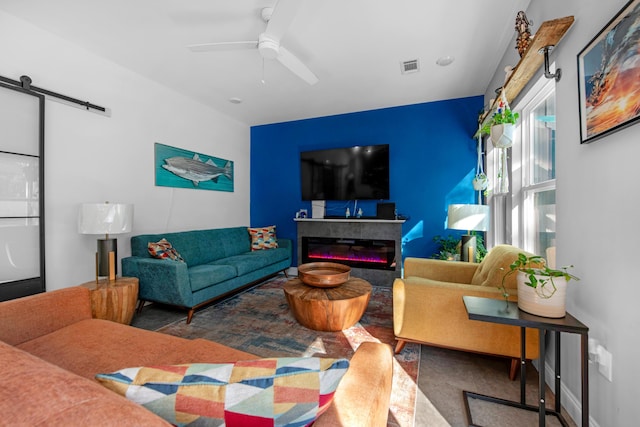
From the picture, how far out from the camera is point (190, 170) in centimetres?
404

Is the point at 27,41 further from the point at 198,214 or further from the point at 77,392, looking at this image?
the point at 77,392

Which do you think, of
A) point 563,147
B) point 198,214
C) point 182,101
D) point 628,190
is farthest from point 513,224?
point 182,101

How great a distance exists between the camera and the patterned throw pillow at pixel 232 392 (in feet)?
1.94

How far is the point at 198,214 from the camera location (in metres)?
4.20

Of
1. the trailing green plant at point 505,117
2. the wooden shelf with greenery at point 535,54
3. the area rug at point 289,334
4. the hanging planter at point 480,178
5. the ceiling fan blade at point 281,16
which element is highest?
the ceiling fan blade at point 281,16

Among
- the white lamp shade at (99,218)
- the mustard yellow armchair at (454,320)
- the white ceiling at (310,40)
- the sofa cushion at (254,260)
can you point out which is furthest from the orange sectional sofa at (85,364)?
the white ceiling at (310,40)

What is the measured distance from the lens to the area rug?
1.80m

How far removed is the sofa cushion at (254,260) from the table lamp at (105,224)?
3.88 ft

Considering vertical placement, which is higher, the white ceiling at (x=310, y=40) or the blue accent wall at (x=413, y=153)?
the white ceiling at (x=310, y=40)

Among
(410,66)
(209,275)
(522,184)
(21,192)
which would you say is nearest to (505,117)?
(522,184)

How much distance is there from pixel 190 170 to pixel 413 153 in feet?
10.9

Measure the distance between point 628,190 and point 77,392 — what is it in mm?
1855

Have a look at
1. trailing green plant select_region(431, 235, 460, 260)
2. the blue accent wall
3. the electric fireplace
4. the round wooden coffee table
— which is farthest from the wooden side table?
trailing green plant select_region(431, 235, 460, 260)

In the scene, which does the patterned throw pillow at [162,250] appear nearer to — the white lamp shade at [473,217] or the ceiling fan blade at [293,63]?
the ceiling fan blade at [293,63]
